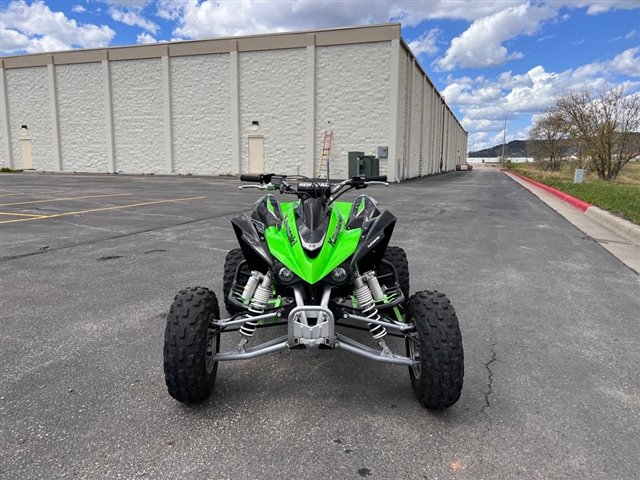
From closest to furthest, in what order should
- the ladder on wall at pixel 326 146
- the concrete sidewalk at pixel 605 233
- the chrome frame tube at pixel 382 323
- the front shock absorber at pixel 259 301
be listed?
1. the chrome frame tube at pixel 382 323
2. the front shock absorber at pixel 259 301
3. the concrete sidewalk at pixel 605 233
4. the ladder on wall at pixel 326 146

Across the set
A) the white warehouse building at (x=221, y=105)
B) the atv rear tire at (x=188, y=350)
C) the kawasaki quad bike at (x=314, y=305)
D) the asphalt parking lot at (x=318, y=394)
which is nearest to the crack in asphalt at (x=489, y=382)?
the asphalt parking lot at (x=318, y=394)

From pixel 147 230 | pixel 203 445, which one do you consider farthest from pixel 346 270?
pixel 147 230

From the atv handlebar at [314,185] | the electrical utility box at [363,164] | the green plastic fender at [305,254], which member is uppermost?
the electrical utility box at [363,164]

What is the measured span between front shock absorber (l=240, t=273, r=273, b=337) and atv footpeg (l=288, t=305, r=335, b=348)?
16.4 inches

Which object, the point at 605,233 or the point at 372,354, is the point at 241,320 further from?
the point at 605,233

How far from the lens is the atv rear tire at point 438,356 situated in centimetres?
251

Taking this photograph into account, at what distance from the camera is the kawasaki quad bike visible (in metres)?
2.52

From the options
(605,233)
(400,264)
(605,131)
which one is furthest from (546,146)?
(400,264)

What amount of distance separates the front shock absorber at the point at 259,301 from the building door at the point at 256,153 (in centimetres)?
2646

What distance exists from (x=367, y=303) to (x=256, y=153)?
27.0 m

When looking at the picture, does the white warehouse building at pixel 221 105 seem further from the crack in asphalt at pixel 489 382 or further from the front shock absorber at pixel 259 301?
the front shock absorber at pixel 259 301

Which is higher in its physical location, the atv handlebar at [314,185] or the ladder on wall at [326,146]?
the ladder on wall at [326,146]

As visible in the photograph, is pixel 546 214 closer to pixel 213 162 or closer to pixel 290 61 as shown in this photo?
pixel 290 61

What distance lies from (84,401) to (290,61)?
2693 centimetres
